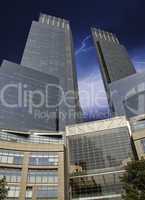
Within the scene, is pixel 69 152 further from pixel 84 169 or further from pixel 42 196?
pixel 42 196

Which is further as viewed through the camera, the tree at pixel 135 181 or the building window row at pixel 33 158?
the building window row at pixel 33 158

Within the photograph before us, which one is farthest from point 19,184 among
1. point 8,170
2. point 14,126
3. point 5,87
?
A: point 5,87

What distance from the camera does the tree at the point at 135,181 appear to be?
28.2 meters

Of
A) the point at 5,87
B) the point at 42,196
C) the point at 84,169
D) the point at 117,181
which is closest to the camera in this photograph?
the point at 42,196

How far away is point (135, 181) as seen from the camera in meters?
29.7

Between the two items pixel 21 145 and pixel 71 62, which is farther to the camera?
pixel 71 62

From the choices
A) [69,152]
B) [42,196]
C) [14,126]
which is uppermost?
[14,126]

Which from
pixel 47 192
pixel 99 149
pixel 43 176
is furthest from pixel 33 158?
pixel 99 149

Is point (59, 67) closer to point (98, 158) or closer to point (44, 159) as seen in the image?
point (98, 158)

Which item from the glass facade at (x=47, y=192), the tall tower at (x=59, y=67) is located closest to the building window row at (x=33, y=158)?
the glass facade at (x=47, y=192)

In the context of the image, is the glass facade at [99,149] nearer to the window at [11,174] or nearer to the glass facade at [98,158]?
the glass facade at [98,158]

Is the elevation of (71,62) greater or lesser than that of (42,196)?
greater

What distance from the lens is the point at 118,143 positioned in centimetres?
6806

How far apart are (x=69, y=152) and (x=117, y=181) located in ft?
55.8
